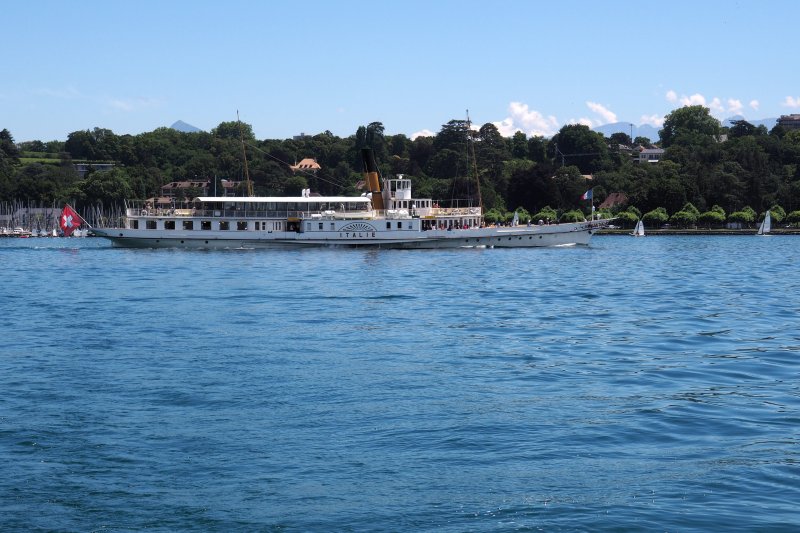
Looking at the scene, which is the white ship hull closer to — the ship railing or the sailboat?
the ship railing

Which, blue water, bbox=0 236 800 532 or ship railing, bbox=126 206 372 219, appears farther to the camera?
ship railing, bbox=126 206 372 219

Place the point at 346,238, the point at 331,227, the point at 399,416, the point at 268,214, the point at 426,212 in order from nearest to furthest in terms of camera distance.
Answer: the point at 399,416 < the point at 346,238 < the point at 331,227 < the point at 268,214 < the point at 426,212

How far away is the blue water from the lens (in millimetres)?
12742

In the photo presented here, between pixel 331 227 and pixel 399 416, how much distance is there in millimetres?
66177

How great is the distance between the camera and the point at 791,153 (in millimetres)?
165250

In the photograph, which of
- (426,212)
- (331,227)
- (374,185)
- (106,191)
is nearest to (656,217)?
(426,212)

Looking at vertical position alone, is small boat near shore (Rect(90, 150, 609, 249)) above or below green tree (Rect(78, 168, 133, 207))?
below

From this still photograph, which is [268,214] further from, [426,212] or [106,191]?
[106,191]

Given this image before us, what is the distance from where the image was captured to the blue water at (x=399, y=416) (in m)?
12.7

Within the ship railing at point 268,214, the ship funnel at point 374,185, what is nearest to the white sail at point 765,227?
the ship funnel at point 374,185

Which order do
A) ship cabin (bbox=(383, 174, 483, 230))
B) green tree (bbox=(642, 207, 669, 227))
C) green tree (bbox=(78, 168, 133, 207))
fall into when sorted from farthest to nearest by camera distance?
1. green tree (bbox=(78, 168, 133, 207))
2. green tree (bbox=(642, 207, 669, 227))
3. ship cabin (bbox=(383, 174, 483, 230))

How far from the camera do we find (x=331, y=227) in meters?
83.2

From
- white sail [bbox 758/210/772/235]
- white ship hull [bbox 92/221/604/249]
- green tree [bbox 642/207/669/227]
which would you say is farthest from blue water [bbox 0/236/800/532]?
green tree [bbox 642/207/669/227]

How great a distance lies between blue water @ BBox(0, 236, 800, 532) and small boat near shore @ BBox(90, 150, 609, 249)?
43.4 m
